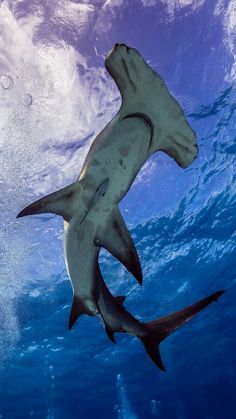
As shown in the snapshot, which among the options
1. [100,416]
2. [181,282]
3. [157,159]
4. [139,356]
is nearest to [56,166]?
[157,159]

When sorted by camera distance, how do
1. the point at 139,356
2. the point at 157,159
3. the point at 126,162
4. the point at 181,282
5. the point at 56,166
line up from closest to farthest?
the point at 126,162 < the point at 56,166 < the point at 157,159 < the point at 181,282 < the point at 139,356

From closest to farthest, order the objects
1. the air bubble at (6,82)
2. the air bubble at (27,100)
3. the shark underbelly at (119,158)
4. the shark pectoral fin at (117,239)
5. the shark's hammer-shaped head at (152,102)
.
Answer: the shark's hammer-shaped head at (152,102) < the shark underbelly at (119,158) < the shark pectoral fin at (117,239) < the air bubble at (6,82) < the air bubble at (27,100)

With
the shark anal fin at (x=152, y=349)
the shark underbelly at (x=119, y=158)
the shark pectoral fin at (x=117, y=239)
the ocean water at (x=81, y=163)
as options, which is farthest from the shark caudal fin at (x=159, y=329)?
the ocean water at (x=81, y=163)

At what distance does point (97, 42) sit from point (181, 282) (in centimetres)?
1635

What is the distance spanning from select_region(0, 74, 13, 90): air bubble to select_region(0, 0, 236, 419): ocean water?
26 mm

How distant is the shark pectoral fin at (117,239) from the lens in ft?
15.6

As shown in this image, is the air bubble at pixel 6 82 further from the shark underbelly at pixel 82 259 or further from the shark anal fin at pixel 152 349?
the shark anal fin at pixel 152 349

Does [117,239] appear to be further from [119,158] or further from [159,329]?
[159,329]

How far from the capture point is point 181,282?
74.8ft

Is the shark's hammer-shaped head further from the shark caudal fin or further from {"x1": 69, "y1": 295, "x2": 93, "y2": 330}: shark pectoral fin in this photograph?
{"x1": 69, "y1": 295, "x2": 93, "y2": 330}: shark pectoral fin

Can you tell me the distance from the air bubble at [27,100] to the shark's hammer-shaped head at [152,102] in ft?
22.6

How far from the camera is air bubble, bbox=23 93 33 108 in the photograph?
10125mm

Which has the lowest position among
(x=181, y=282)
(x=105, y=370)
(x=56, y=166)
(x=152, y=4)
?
(x=105, y=370)

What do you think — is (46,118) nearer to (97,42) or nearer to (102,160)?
(97,42)
